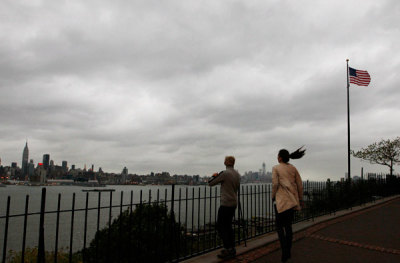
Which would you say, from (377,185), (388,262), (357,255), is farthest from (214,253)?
(377,185)

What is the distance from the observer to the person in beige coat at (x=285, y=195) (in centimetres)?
538

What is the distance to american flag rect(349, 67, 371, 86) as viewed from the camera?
19.1m

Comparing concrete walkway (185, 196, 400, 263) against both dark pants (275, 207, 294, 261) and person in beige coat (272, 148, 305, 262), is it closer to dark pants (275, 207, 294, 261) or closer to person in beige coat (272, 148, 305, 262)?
dark pants (275, 207, 294, 261)

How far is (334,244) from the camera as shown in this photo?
22.9 feet

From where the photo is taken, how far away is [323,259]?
5.80 meters

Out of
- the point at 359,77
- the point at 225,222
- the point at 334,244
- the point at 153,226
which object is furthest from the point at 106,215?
the point at 225,222

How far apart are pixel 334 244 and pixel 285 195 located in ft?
8.91

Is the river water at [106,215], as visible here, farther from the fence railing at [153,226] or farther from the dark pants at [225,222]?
the dark pants at [225,222]

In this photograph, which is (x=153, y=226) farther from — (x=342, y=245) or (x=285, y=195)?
(x=342, y=245)

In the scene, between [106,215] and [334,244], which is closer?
[334,244]

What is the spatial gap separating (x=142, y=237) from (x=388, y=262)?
192 inches

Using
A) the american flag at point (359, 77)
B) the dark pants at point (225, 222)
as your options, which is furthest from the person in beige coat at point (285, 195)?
the american flag at point (359, 77)

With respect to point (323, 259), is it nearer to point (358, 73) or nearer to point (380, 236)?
point (380, 236)

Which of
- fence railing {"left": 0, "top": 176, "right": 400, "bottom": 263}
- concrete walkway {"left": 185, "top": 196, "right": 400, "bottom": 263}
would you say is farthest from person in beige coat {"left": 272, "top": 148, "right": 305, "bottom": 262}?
fence railing {"left": 0, "top": 176, "right": 400, "bottom": 263}
